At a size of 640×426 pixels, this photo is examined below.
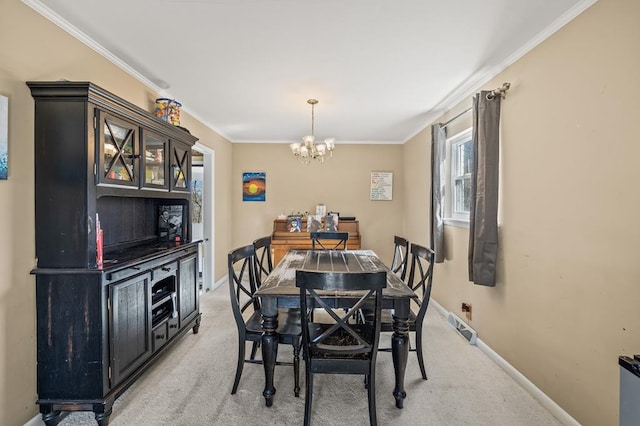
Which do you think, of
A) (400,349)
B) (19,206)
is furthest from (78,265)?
(400,349)

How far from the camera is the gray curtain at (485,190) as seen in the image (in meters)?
2.50

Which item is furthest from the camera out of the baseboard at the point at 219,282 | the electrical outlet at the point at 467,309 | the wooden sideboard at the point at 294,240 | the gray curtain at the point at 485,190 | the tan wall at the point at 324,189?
the tan wall at the point at 324,189

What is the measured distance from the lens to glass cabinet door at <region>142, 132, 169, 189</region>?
2424 millimetres

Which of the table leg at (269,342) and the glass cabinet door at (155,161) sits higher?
the glass cabinet door at (155,161)

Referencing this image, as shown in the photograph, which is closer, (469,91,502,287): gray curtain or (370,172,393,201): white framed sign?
(469,91,502,287): gray curtain

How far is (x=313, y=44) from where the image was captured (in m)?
2.22

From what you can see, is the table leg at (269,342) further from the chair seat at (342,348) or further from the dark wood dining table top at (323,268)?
the chair seat at (342,348)

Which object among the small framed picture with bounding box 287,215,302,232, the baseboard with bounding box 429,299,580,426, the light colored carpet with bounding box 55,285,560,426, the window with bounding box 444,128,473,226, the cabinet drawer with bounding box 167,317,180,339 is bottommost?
the light colored carpet with bounding box 55,285,560,426

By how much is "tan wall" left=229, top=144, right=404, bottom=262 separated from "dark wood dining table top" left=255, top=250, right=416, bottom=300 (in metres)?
2.27

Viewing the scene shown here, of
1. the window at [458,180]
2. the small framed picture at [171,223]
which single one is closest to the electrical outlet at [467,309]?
the window at [458,180]

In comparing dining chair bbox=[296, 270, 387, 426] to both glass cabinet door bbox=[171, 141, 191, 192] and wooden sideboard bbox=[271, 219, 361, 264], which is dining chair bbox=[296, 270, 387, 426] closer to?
glass cabinet door bbox=[171, 141, 191, 192]

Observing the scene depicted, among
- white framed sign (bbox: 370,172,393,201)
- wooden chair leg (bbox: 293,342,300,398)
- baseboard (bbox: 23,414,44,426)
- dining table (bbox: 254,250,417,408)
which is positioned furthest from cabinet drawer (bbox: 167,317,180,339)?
white framed sign (bbox: 370,172,393,201)

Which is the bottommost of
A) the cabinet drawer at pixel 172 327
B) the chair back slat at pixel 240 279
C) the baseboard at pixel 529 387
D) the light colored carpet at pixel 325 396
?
the light colored carpet at pixel 325 396

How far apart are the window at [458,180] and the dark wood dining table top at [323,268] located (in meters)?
1.10
